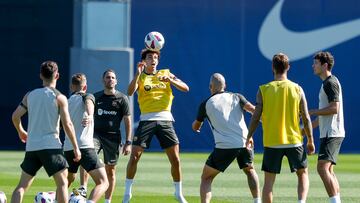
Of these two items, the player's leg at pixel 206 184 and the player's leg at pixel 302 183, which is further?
the player's leg at pixel 206 184

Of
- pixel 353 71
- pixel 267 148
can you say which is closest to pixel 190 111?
pixel 353 71

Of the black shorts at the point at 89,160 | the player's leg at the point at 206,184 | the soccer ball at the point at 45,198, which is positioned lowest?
the soccer ball at the point at 45,198

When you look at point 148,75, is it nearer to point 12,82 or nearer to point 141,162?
point 141,162

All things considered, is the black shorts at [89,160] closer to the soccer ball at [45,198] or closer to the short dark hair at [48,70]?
the soccer ball at [45,198]

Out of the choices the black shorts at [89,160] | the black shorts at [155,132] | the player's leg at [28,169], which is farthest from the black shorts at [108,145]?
the player's leg at [28,169]

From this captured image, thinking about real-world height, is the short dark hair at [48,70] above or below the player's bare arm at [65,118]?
above

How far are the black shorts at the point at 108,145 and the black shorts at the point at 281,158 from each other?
108 inches

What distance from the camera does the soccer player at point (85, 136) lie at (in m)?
13.0

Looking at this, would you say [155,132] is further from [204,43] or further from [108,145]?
[204,43]

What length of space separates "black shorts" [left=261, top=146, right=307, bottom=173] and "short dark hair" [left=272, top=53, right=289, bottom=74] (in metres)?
0.94

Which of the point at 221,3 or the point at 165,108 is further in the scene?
the point at 221,3

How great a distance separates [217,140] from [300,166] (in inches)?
52.7

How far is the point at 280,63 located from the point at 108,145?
3.24 meters

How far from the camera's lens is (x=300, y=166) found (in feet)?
41.4
